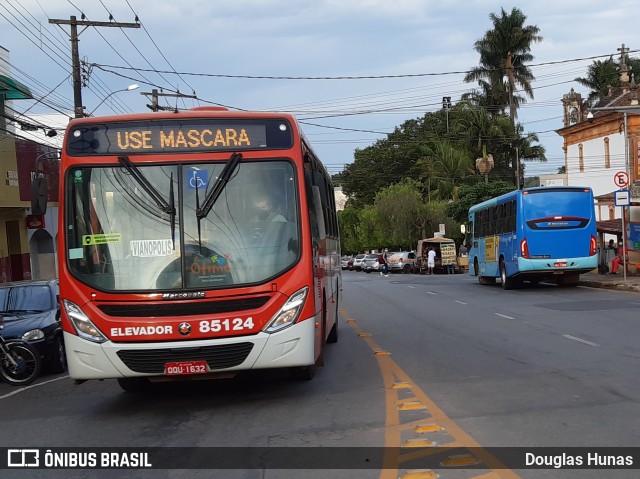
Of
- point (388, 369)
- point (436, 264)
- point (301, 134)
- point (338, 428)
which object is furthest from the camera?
point (436, 264)

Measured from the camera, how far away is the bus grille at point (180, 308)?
7.62 metres

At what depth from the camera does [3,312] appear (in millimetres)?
12227

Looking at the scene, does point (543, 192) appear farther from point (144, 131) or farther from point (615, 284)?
point (144, 131)

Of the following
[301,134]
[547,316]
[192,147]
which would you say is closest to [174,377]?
[192,147]

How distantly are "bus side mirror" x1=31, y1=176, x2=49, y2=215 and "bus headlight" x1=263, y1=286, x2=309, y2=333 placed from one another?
2.91 meters

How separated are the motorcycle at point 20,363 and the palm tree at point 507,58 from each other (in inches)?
2079

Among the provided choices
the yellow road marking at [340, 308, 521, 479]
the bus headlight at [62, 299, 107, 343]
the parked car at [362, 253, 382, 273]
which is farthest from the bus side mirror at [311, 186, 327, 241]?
the parked car at [362, 253, 382, 273]

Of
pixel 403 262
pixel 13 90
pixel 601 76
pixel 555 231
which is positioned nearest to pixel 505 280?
pixel 555 231

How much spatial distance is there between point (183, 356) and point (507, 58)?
186ft

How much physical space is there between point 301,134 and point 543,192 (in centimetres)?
1712

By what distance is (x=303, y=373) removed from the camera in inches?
368

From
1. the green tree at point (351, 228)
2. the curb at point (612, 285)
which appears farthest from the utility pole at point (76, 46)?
the green tree at point (351, 228)

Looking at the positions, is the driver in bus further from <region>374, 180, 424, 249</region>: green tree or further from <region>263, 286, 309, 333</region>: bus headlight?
<region>374, 180, 424, 249</region>: green tree

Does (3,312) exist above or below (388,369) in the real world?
above
